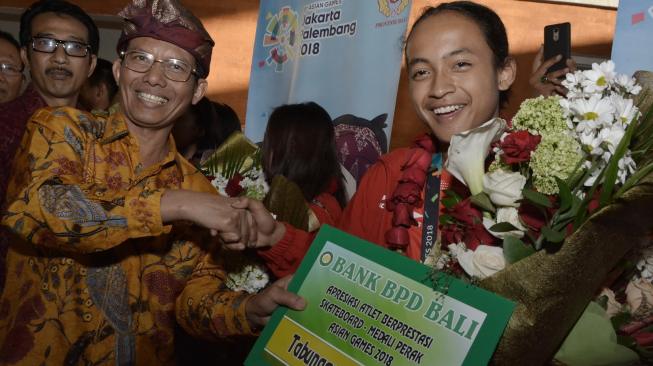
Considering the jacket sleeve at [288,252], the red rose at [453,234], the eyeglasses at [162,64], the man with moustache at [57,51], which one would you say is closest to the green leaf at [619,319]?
the red rose at [453,234]

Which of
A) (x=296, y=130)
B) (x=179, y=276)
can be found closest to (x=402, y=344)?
(x=179, y=276)

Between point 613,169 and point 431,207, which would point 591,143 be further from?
point 431,207

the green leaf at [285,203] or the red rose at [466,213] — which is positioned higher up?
the red rose at [466,213]

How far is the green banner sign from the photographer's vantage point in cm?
135

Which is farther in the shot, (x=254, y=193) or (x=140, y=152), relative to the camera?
(x=254, y=193)

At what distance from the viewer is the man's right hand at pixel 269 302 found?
172cm

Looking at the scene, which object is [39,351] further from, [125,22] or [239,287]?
[125,22]

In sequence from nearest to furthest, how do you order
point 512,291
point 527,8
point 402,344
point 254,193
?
point 512,291 < point 402,344 < point 254,193 < point 527,8

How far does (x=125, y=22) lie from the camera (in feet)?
6.86

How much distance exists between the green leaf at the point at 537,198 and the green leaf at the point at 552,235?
0.07m

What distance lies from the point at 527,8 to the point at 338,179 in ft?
18.7

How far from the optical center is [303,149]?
309 centimetres

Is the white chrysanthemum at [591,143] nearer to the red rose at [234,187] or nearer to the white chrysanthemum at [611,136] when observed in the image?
the white chrysanthemum at [611,136]

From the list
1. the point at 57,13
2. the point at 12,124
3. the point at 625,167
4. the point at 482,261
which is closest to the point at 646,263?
the point at 625,167
